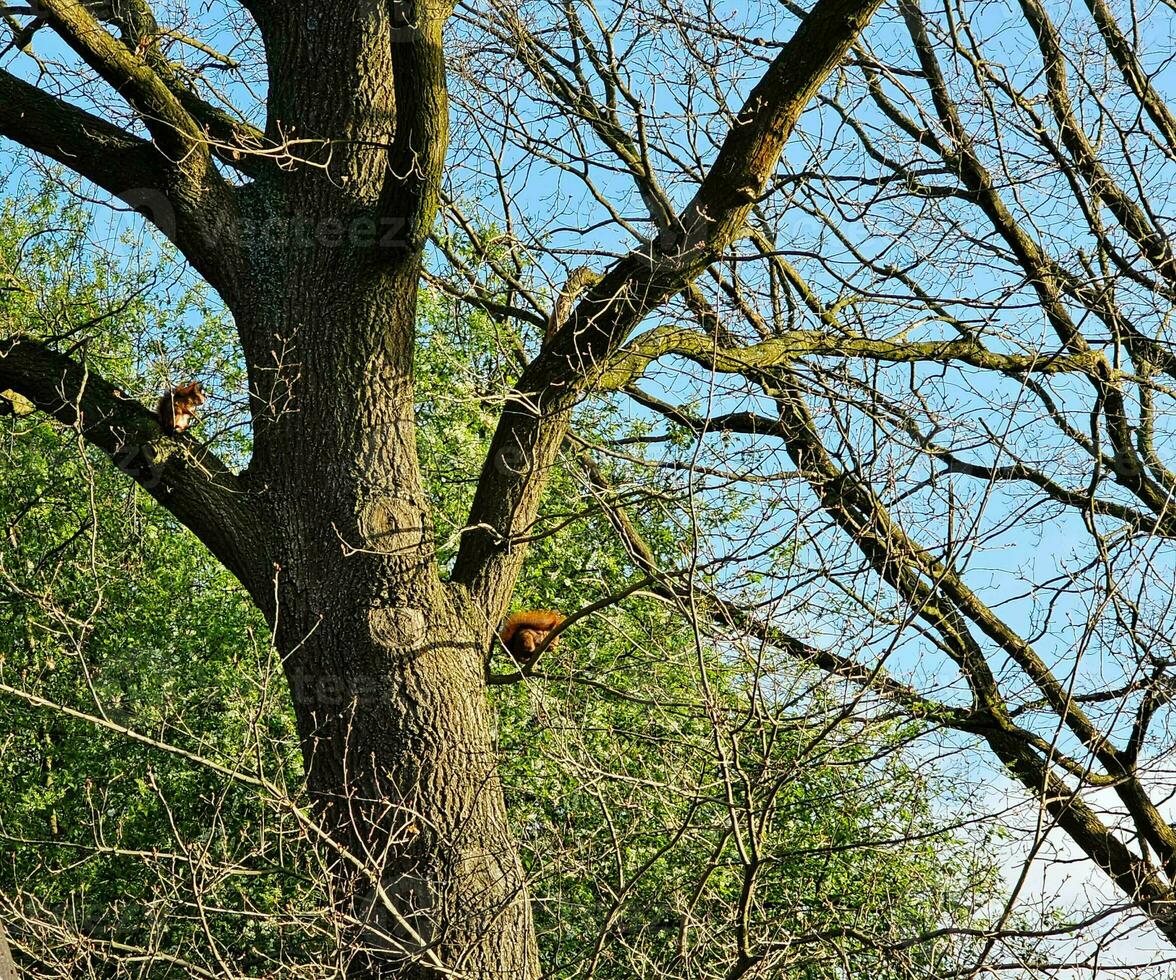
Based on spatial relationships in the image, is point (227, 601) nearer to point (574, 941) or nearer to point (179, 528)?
point (179, 528)

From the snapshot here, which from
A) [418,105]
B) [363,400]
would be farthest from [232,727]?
[418,105]

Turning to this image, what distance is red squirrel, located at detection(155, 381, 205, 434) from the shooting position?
4.97 metres

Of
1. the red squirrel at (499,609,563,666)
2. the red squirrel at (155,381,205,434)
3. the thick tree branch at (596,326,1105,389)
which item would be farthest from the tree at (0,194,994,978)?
the red squirrel at (155,381,205,434)

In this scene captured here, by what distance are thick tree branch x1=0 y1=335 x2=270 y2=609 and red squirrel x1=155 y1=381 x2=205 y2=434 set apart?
0.04m

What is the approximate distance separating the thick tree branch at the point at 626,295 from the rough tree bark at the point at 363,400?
0.01 m

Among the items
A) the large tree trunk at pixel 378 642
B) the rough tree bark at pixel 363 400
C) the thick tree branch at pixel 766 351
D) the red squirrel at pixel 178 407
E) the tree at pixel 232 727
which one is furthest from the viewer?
the tree at pixel 232 727

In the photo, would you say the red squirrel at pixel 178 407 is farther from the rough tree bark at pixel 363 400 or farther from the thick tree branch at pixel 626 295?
the thick tree branch at pixel 626 295

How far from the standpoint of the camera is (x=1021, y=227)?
7.11m

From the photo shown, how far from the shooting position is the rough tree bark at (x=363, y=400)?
14.4ft

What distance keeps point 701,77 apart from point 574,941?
5.37 meters

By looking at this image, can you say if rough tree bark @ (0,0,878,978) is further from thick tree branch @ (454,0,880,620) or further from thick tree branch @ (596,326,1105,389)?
thick tree branch @ (596,326,1105,389)

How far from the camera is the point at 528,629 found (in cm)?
536

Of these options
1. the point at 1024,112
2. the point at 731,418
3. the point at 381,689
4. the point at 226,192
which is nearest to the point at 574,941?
the point at 731,418

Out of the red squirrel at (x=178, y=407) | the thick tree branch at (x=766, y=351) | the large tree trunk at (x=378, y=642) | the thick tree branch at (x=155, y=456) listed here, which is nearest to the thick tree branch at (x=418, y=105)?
the large tree trunk at (x=378, y=642)
